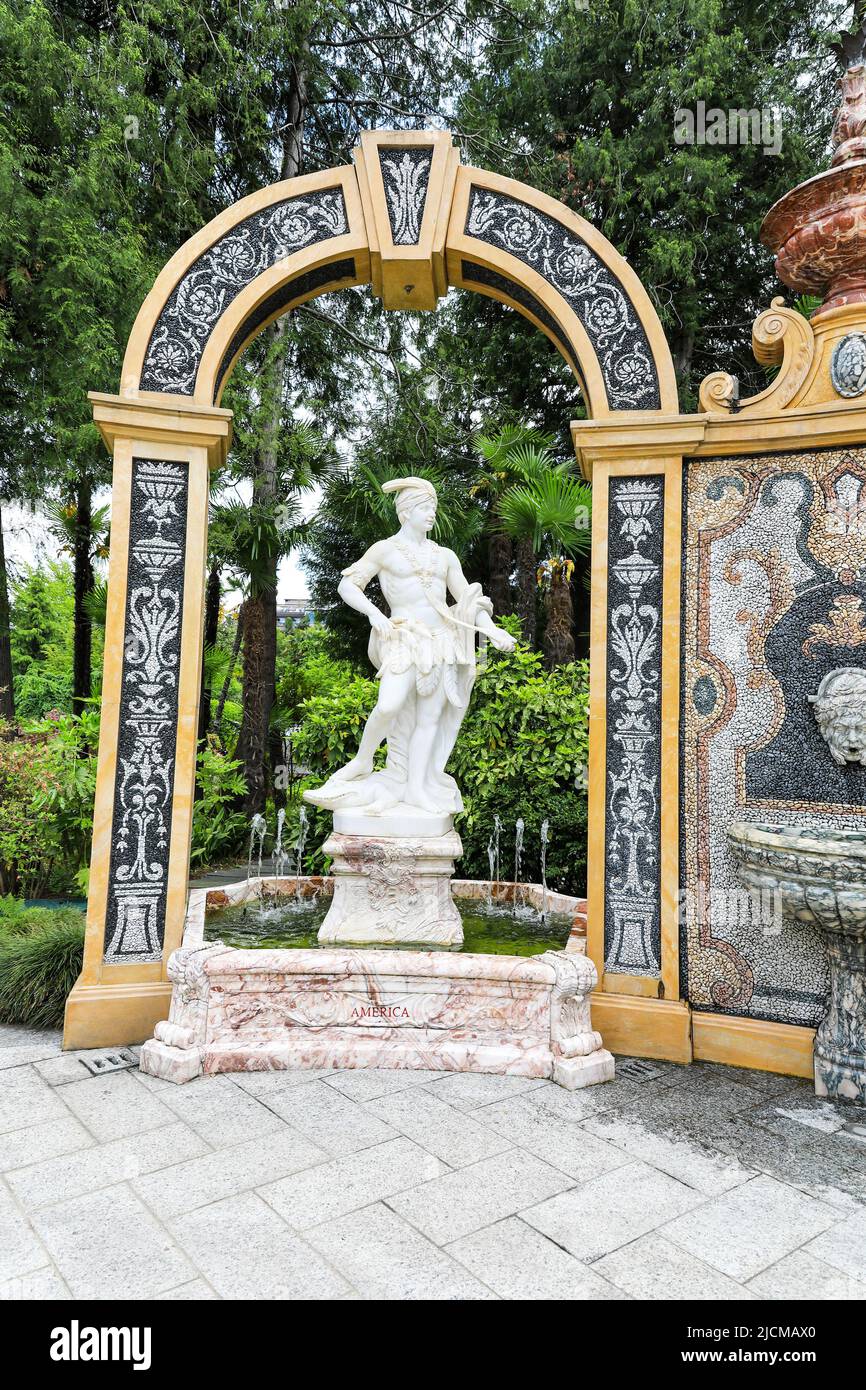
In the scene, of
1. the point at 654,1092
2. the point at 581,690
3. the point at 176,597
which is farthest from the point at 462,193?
the point at 654,1092

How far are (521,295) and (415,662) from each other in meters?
2.18

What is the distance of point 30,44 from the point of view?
6977 millimetres

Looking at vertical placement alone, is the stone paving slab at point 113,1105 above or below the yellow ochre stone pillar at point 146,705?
below

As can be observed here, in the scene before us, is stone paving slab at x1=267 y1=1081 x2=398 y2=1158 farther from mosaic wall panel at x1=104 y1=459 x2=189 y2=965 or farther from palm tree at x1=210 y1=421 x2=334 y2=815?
palm tree at x1=210 y1=421 x2=334 y2=815

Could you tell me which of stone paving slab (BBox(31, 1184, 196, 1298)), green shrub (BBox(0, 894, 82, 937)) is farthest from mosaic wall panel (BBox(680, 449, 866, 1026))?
green shrub (BBox(0, 894, 82, 937))

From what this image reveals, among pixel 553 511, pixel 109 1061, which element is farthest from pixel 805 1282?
pixel 553 511

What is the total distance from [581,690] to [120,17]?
8.15m

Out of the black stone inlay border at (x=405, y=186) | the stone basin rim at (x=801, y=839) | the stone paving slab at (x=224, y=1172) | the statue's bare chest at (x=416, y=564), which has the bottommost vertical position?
the stone paving slab at (x=224, y=1172)

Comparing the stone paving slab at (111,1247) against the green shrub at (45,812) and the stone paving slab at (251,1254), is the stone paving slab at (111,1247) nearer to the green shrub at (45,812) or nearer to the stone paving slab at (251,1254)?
the stone paving slab at (251,1254)

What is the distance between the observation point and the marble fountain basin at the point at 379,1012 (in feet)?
12.8

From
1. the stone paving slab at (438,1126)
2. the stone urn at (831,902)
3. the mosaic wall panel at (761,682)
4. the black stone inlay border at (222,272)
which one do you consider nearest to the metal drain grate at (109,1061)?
the stone paving slab at (438,1126)

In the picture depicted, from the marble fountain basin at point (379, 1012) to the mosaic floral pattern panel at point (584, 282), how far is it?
2968 mm

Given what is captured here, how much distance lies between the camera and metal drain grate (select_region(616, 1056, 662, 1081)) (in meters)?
3.93

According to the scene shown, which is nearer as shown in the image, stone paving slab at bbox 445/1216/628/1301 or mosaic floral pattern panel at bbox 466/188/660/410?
stone paving slab at bbox 445/1216/628/1301
